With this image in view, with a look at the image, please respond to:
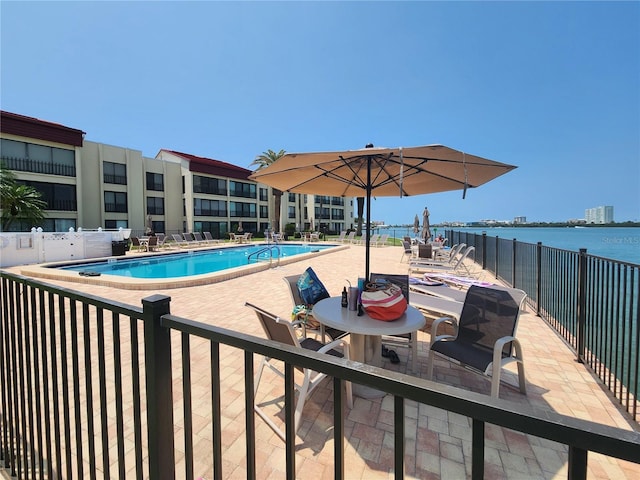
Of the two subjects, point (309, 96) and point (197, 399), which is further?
point (309, 96)

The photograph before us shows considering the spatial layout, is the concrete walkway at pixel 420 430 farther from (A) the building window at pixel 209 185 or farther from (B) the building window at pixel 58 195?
(A) the building window at pixel 209 185

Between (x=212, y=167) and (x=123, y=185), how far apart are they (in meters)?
9.06

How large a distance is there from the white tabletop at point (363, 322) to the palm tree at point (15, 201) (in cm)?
2350

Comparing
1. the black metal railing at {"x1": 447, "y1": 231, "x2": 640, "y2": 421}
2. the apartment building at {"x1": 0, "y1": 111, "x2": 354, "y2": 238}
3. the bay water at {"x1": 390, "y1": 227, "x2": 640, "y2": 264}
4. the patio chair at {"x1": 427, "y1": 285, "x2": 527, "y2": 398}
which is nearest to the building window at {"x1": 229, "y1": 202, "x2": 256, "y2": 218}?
the apartment building at {"x1": 0, "y1": 111, "x2": 354, "y2": 238}

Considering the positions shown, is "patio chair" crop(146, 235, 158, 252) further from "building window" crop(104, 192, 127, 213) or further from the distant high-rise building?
the distant high-rise building

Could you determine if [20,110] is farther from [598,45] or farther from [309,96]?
[598,45]

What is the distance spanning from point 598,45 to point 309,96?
1532cm

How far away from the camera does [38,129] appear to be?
65.8 feet

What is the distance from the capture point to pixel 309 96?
17.5 meters

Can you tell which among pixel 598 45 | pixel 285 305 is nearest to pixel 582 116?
pixel 598 45

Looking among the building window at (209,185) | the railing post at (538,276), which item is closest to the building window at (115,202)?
the building window at (209,185)

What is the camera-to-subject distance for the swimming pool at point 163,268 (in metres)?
7.80

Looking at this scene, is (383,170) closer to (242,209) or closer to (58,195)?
(58,195)

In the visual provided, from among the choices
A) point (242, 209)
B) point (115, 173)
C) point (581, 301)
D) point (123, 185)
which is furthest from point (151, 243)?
point (242, 209)
